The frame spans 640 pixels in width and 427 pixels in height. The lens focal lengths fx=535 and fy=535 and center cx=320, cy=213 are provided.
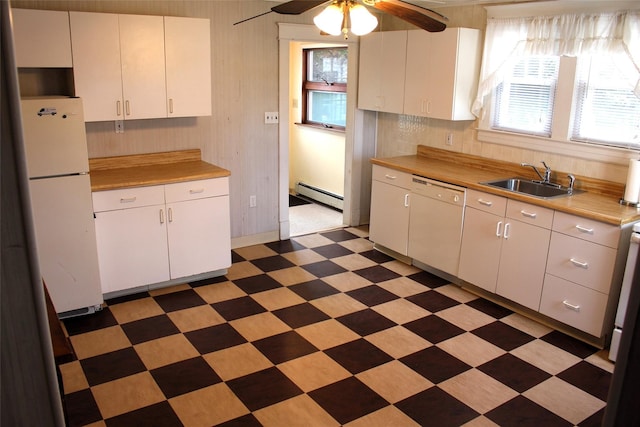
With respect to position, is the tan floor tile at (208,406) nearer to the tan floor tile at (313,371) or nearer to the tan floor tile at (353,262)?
the tan floor tile at (313,371)

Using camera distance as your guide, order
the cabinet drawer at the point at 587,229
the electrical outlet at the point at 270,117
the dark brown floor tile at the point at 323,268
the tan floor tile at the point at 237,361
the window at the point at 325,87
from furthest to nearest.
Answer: the window at the point at 325,87, the electrical outlet at the point at 270,117, the dark brown floor tile at the point at 323,268, the cabinet drawer at the point at 587,229, the tan floor tile at the point at 237,361

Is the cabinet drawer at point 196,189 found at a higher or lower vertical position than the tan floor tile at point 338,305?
higher

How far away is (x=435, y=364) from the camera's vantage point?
326 cm

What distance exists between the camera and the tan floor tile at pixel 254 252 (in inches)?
196

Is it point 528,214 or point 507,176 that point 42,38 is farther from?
point 507,176

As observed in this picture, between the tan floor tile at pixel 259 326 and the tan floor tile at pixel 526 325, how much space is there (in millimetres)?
1591

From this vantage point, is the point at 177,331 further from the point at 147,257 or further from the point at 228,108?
the point at 228,108

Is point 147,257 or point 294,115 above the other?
point 294,115

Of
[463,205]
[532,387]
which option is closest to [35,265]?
[532,387]

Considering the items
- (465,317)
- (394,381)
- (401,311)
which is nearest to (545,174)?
(465,317)

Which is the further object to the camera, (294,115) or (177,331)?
(294,115)

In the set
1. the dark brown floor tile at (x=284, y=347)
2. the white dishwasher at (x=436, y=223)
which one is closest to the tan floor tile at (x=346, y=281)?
the white dishwasher at (x=436, y=223)

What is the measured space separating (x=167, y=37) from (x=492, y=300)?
125 inches

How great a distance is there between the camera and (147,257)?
4012mm
